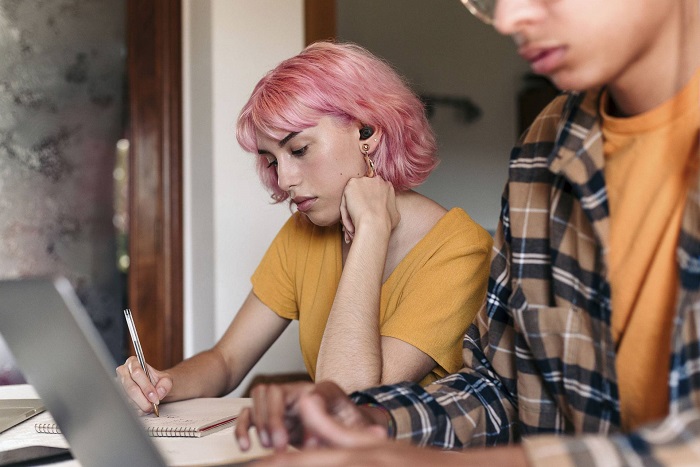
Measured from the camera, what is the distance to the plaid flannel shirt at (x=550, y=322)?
2.96 feet

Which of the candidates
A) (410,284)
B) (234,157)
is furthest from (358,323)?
(234,157)

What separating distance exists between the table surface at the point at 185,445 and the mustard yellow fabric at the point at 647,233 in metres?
0.43

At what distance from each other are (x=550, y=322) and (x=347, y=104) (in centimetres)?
79

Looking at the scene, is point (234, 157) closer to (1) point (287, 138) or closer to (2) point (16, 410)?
(1) point (287, 138)

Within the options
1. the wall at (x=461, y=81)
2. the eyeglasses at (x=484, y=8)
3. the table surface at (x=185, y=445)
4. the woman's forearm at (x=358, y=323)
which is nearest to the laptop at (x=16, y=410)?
the table surface at (x=185, y=445)

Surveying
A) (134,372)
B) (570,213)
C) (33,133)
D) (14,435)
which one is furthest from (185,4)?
(570,213)

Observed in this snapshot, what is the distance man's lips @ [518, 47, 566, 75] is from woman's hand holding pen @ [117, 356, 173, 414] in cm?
89

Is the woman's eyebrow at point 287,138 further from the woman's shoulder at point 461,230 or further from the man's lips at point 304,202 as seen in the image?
the woman's shoulder at point 461,230

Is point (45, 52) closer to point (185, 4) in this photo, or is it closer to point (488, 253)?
point (185, 4)

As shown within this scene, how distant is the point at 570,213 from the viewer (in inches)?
39.6

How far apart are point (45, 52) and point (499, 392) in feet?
7.88

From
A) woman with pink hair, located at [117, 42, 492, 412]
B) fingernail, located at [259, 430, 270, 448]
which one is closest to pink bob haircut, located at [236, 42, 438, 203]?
woman with pink hair, located at [117, 42, 492, 412]

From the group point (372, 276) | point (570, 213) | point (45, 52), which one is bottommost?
point (372, 276)

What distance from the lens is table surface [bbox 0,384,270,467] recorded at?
972 millimetres
